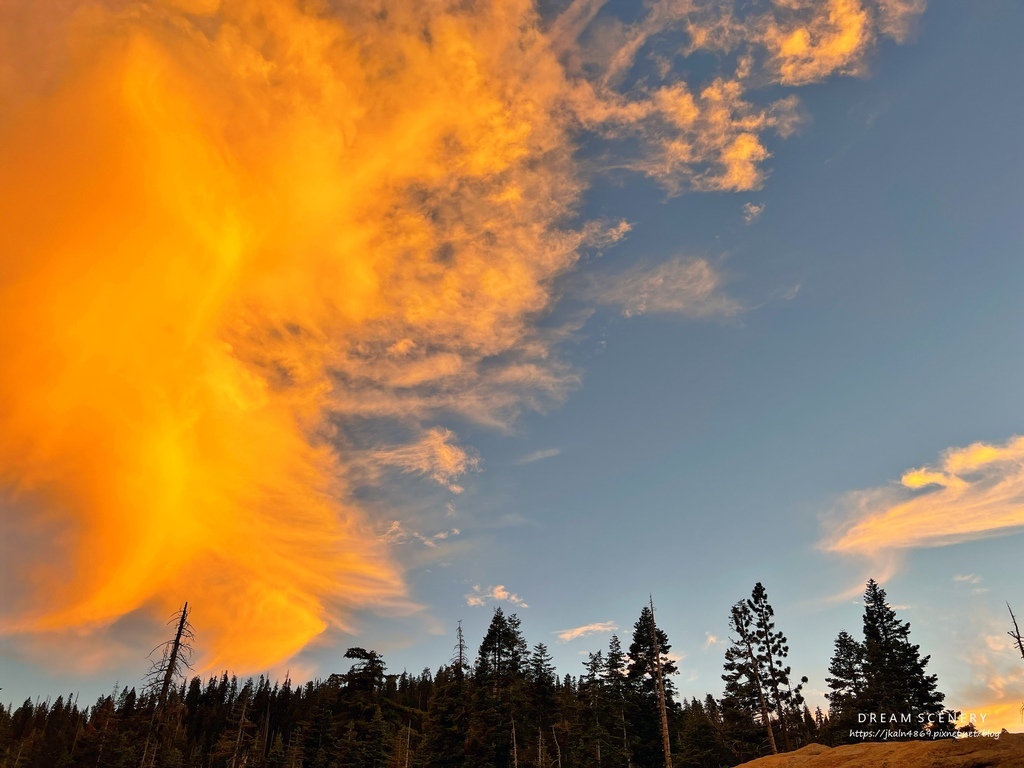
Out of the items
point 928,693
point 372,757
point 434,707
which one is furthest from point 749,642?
point 372,757

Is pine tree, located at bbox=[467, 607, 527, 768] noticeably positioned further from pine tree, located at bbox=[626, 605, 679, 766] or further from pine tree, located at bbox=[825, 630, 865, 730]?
pine tree, located at bbox=[825, 630, 865, 730]

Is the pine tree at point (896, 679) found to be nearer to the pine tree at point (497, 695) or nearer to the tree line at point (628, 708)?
the tree line at point (628, 708)

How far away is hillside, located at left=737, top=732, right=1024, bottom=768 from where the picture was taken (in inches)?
728

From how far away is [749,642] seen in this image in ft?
177

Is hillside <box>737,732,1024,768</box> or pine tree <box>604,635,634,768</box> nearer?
hillside <box>737,732,1024,768</box>

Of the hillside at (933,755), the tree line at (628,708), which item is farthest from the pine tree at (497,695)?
the hillside at (933,755)

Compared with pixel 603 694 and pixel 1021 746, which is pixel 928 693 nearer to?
pixel 603 694

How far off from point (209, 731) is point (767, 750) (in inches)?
6058

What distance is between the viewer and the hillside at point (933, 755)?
18.5m

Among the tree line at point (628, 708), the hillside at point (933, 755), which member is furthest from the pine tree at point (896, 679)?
the hillside at point (933, 755)

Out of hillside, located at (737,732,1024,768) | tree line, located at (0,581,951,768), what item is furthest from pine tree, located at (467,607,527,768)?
hillside, located at (737,732,1024,768)

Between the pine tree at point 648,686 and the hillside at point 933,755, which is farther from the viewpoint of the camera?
the pine tree at point 648,686

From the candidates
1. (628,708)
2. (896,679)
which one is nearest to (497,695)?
(628,708)

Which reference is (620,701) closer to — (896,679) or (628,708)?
(628,708)
